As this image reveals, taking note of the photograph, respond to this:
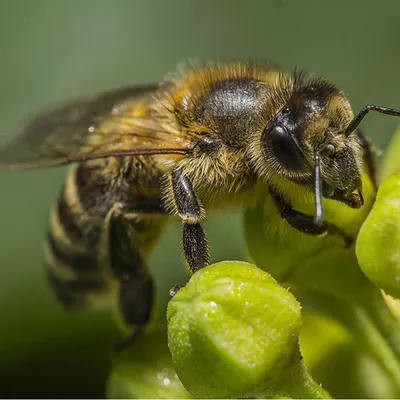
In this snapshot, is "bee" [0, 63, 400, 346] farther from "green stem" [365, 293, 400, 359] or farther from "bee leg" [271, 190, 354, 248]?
"green stem" [365, 293, 400, 359]

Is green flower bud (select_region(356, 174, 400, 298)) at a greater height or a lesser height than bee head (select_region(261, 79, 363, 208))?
lesser

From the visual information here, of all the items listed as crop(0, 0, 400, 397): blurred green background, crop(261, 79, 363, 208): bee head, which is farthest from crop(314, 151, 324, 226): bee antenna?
crop(0, 0, 400, 397): blurred green background

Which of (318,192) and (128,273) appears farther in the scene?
(128,273)

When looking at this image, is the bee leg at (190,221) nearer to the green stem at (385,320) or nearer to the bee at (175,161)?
the bee at (175,161)

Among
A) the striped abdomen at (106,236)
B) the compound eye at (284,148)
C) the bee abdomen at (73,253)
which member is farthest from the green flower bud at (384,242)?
the bee abdomen at (73,253)

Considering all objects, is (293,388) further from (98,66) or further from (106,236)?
(98,66)

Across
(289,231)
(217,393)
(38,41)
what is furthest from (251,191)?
(38,41)

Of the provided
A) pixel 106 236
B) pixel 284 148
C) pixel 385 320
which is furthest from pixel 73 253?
pixel 385 320
